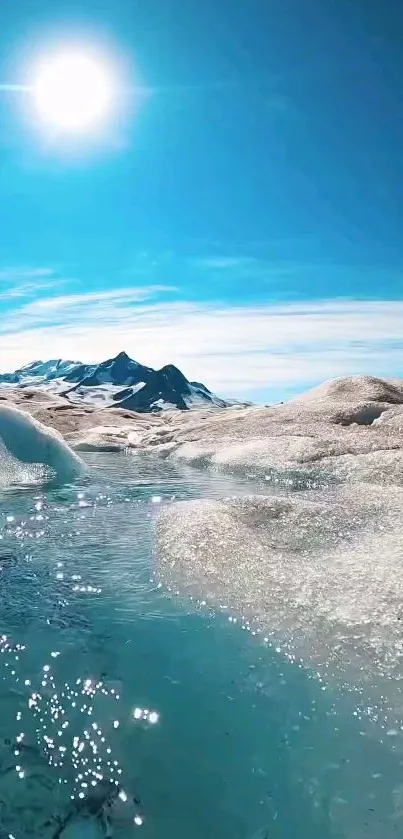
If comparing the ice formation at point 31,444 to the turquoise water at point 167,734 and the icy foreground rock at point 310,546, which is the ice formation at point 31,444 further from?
the turquoise water at point 167,734

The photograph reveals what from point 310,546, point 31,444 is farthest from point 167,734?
point 31,444

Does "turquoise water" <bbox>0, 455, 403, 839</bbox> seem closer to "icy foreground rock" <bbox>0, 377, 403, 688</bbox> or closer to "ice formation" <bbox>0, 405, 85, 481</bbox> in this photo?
"icy foreground rock" <bbox>0, 377, 403, 688</bbox>

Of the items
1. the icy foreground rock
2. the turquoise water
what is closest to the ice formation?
the icy foreground rock

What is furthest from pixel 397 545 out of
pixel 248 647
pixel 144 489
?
pixel 144 489

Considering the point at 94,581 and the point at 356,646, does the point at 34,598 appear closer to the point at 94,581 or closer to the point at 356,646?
the point at 94,581

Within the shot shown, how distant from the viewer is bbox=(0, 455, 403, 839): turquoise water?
353 centimetres

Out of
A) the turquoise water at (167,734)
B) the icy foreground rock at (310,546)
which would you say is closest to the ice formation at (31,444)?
the icy foreground rock at (310,546)

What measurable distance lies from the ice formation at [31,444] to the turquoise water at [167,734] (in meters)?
10.2

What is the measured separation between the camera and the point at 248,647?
546cm

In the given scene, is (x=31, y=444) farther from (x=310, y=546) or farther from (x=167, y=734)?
(x=167, y=734)

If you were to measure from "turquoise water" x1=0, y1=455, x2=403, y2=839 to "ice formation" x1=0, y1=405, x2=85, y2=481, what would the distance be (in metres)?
10.2

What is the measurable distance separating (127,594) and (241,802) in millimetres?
3476

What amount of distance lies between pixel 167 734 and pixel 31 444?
13.7 metres

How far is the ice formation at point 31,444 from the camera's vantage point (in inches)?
647
